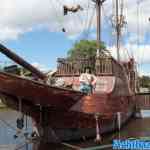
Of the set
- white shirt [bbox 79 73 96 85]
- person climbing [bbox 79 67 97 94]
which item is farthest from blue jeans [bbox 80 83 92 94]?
white shirt [bbox 79 73 96 85]

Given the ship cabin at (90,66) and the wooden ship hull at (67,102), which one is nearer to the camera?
the wooden ship hull at (67,102)

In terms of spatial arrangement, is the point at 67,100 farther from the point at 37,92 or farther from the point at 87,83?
the point at 37,92

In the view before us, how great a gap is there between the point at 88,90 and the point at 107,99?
1.59m

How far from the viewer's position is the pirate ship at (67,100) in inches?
552

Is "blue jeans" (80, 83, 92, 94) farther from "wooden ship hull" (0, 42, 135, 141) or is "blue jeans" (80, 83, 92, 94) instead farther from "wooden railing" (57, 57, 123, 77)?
"wooden railing" (57, 57, 123, 77)

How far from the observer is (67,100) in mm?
15398

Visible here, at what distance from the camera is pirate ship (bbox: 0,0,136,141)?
46.0 ft

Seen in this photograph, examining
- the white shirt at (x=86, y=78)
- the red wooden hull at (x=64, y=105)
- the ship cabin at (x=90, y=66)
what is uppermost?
the ship cabin at (x=90, y=66)

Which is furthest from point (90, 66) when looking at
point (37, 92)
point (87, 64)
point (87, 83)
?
point (37, 92)

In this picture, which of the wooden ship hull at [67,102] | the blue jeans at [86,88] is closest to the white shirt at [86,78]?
the blue jeans at [86,88]

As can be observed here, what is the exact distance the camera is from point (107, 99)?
57.4 feet

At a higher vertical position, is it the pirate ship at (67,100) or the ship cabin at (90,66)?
the ship cabin at (90,66)

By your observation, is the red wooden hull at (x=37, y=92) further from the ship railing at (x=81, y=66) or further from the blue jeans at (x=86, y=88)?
the ship railing at (x=81, y=66)

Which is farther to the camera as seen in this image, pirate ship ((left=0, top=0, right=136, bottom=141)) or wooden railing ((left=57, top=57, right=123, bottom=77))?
wooden railing ((left=57, top=57, right=123, bottom=77))
